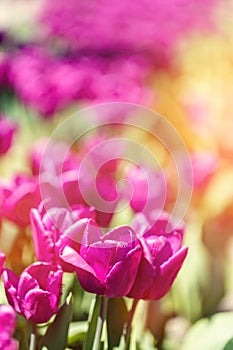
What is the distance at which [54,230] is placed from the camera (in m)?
0.68

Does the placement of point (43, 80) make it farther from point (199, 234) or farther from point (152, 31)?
point (152, 31)

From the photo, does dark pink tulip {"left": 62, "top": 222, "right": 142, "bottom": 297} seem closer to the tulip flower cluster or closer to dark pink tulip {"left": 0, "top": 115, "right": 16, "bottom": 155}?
the tulip flower cluster

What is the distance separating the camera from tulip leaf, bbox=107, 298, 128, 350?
74cm

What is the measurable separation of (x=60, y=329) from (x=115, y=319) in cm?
7

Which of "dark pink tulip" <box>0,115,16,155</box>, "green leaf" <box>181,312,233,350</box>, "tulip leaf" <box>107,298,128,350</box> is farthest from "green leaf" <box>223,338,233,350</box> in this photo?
"dark pink tulip" <box>0,115,16,155</box>

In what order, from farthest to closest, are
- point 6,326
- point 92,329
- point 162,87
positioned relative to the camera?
1. point 162,87
2. point 92,329
3. point 6,326

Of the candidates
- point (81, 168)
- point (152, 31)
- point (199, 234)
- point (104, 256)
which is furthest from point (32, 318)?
point (152, 31)

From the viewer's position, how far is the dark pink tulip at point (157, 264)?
66cm

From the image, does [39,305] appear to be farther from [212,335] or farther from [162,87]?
[162,87]

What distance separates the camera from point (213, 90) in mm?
1705

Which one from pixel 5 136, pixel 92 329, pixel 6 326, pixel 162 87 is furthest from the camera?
pixel 162 87

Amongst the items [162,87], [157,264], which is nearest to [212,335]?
[157,264]

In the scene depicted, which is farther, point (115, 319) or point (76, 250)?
point (115, 319)

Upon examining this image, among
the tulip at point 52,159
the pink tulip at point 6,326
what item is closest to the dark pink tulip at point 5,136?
the tulip at point 52,159
